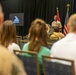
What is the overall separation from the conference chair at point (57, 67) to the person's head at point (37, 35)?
21.5 inches

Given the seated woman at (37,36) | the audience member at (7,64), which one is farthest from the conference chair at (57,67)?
the audience member at (7,64)

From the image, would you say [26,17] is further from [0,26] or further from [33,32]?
[0,26]

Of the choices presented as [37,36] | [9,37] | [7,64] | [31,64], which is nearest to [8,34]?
[9,37]

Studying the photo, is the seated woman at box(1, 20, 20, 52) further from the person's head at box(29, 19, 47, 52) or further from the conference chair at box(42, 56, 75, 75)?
the conference chair at box(42, 56, 75, 75)

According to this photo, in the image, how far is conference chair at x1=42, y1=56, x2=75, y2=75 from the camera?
1958 mm

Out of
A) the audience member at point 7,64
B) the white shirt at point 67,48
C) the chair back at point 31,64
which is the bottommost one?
the chair back at point 31,64

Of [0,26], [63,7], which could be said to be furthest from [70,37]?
[63,7]

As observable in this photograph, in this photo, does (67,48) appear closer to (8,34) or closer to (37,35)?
(37,35)

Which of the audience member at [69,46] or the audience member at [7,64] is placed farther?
the audience member at [69,46]

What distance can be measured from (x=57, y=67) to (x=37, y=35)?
77 centimetres

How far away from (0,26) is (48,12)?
13.1 m

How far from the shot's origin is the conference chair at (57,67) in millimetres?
1958

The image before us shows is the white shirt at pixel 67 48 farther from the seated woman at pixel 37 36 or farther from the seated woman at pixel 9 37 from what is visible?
the seated woman at pixel 9 37

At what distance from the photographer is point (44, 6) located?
13.9 meters
